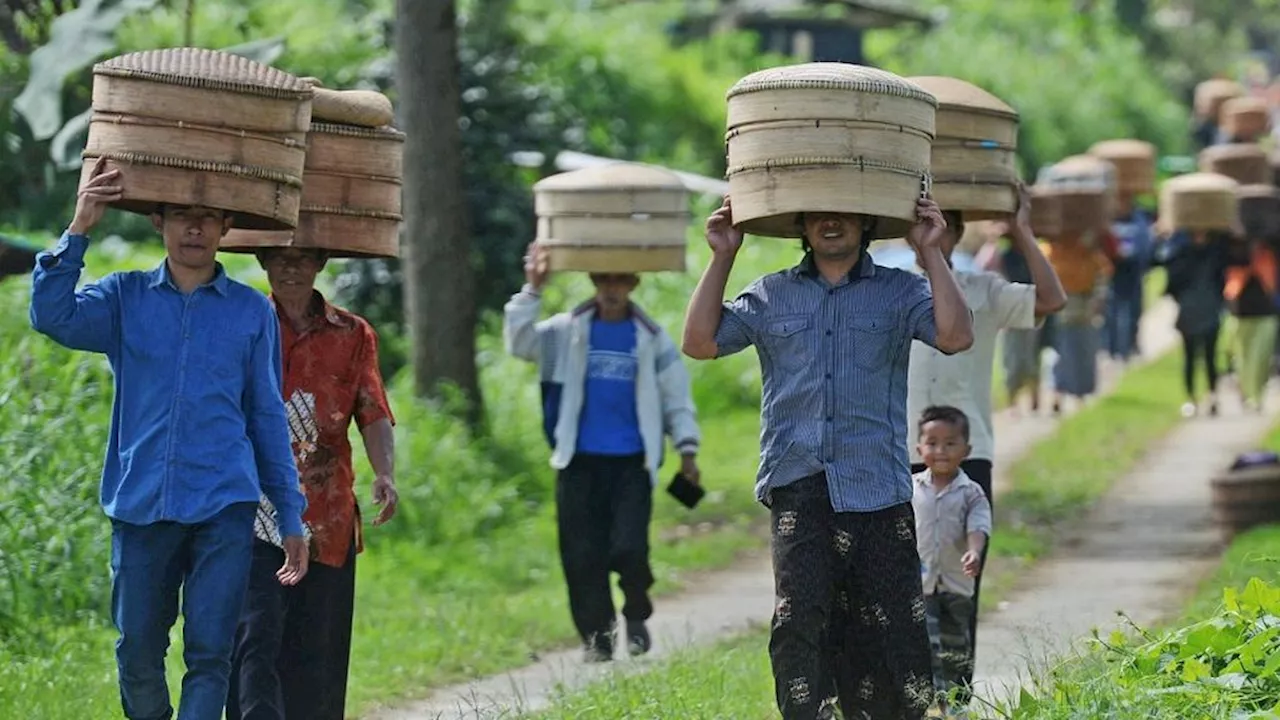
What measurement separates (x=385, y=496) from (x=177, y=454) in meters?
1.29

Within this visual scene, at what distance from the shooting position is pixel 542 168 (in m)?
20.6

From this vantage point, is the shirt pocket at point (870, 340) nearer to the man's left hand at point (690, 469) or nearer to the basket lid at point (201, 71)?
the basket lid at point (201, 71)

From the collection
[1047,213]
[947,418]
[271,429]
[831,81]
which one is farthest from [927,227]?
[1047,213]

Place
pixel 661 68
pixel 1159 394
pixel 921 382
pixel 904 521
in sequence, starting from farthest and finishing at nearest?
pixel 661 68 → pixel 1159 394 → pixel 921 382 → pixel 904 521

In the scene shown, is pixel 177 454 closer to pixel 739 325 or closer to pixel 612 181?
pixel 739 325

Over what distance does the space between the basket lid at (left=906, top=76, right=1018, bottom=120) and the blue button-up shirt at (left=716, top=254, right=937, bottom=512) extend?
131 cm

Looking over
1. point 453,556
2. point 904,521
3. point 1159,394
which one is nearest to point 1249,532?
point 453,556

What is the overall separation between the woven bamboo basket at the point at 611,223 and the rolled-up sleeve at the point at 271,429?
143 inches

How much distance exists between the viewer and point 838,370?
7340 mm

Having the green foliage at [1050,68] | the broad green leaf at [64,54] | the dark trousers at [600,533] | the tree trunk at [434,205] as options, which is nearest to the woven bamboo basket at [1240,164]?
the tree trunk at [434,205]

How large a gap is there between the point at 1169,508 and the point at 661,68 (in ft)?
47.2

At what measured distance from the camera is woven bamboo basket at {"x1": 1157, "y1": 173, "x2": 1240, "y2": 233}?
20078 mm

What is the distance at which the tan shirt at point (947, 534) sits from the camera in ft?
28.7

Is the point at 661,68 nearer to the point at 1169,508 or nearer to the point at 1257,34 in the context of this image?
the point at 1169,508
